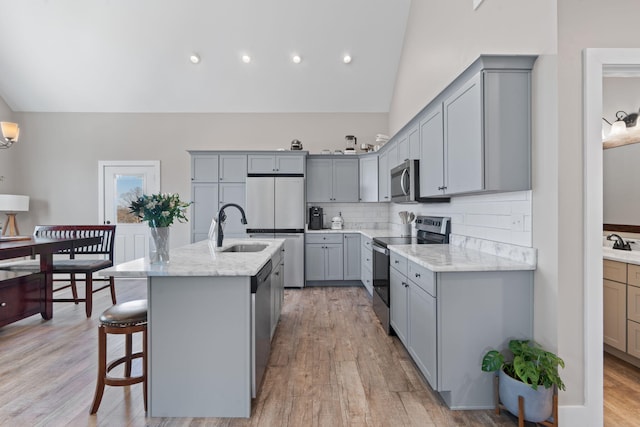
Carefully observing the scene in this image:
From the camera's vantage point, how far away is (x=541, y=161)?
1896 millimetres

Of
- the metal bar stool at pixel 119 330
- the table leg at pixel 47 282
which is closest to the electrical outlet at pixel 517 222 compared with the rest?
the metal bar stool at pixel 119 330

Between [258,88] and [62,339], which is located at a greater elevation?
[258,88]

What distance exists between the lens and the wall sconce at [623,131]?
2791mm

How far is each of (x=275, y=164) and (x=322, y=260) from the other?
172 cm

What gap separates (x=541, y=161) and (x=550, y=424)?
4.73 feet

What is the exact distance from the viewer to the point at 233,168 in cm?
524

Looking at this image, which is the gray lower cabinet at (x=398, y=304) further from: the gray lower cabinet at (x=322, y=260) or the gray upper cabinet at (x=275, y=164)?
the gray upper cabinet at (x=275, y=164)

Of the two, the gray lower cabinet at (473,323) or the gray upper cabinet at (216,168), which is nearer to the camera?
the gray lower cabinet at (473,323)

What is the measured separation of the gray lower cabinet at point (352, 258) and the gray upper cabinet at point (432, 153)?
2.19 m

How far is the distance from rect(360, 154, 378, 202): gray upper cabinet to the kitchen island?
3.58 metres

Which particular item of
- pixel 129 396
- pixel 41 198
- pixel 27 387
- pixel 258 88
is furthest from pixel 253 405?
pixel 41 198

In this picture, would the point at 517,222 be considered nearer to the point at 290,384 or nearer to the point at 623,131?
the point at 623,131

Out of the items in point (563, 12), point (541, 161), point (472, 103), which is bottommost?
point (541, 161)

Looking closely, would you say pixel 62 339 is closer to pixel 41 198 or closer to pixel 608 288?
pixel 41 198
